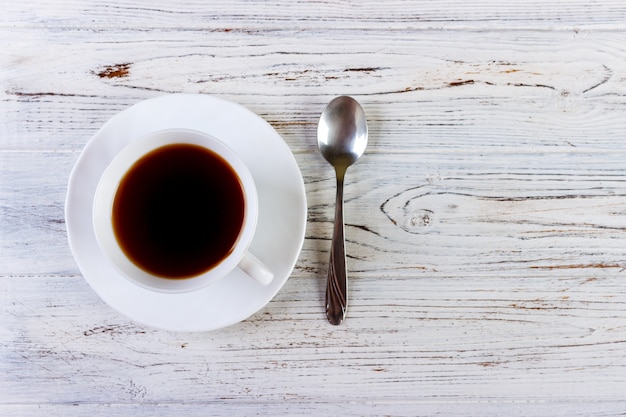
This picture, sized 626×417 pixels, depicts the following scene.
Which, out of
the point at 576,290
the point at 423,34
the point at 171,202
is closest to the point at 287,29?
the point at 423,34

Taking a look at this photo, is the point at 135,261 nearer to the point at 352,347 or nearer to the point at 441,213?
the point at 352,347

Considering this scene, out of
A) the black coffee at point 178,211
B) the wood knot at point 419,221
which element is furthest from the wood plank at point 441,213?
the black coffee at point 178,211

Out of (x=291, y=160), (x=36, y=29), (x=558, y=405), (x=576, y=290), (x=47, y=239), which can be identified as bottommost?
(x=558, y=405)

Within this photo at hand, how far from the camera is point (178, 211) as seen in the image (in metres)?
0.83

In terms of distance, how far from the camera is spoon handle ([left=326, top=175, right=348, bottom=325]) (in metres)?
0.90

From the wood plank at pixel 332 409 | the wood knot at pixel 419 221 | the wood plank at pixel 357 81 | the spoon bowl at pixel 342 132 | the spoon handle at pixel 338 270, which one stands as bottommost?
the wood plank at pixel 332 409

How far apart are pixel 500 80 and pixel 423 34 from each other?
14 cm

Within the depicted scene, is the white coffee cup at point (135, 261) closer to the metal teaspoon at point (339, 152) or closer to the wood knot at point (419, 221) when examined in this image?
the metal teaspoon at point (339, 152)

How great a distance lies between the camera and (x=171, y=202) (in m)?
0.83

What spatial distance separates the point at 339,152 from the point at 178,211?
259 mm

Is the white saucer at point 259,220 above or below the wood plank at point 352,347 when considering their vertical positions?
above

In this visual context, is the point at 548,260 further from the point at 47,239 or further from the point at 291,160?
the point at 47,239

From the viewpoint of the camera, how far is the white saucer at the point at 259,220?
84cm

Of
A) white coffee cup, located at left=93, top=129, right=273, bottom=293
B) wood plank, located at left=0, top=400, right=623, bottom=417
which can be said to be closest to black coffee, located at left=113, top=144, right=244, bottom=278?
white coffee cup, located at left=93, top=129, right=273, bottom=293
